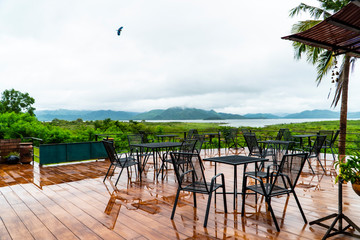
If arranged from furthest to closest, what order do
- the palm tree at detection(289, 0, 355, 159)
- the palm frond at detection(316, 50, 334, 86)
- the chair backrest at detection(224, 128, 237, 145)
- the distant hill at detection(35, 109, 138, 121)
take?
the distant hill at detection(35, 109, 138, 121) < the palm frond at detection(316, 50, 334, 86) < the chair backrest at detection(224, 128, 237, 145) < the palm tree at detection(289, 0, 355, 159)

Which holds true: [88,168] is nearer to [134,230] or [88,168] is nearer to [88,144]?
[88,144]

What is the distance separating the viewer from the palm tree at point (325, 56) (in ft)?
29.3

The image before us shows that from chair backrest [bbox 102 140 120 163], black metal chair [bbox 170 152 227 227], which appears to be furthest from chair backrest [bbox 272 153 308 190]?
chair backrest [bbox 102 140 120 163]

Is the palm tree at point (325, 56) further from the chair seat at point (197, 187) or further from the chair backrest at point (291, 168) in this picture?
the chair seat at point (197, 187)

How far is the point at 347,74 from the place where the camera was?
873cm

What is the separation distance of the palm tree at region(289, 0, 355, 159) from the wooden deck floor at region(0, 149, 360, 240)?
5.08 m

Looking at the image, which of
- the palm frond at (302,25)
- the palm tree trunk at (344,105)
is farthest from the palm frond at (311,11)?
the palm tree trunk at (344,105)

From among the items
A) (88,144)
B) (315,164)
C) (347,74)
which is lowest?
→ (315,164)

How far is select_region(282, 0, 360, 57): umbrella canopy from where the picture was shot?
7.75 feet

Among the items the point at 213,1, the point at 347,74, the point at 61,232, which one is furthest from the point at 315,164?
the point at 213,1

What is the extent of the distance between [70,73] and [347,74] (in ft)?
119

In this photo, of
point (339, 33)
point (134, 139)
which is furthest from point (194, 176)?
point (134, 139)

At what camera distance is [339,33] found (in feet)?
9.41

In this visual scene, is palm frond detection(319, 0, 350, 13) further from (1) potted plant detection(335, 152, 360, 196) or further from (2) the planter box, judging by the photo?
(2) the planter box
